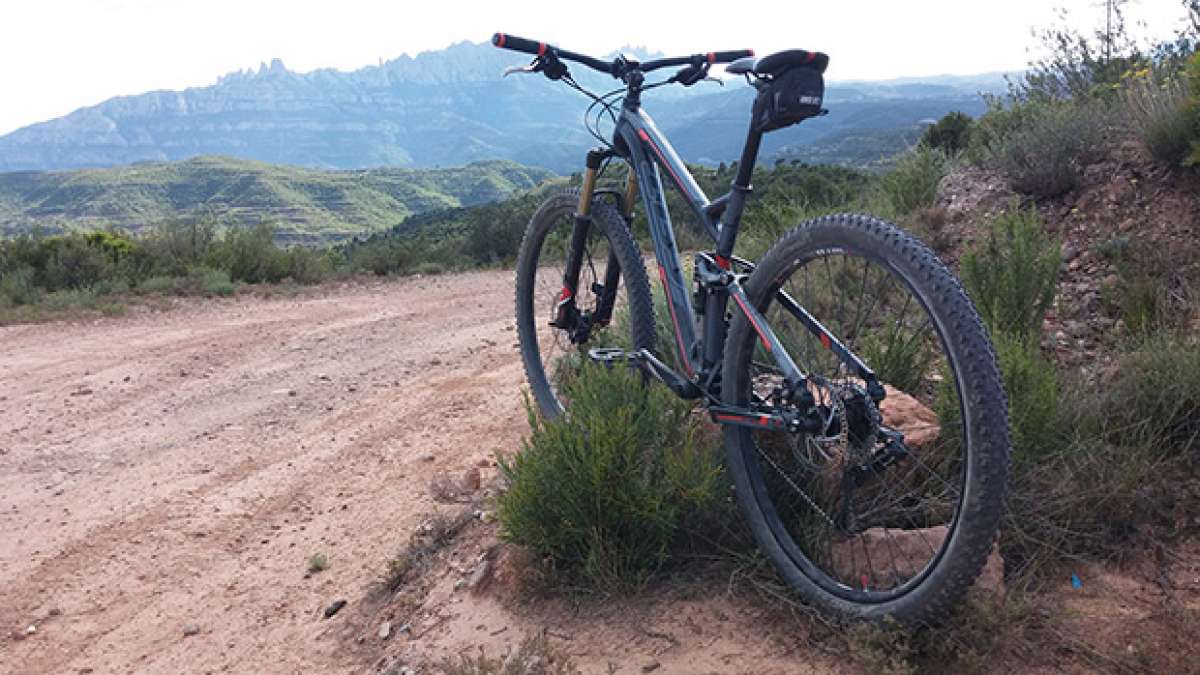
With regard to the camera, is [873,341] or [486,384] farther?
[486,384]

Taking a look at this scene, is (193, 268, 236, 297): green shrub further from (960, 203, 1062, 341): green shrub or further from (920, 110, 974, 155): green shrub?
(960, 203, 1062, 341): green shrub

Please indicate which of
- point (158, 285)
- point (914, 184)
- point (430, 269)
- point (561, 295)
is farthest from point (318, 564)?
point (430, 269)

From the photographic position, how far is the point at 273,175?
136 meters

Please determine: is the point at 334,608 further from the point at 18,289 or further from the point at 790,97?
the point at 18,289

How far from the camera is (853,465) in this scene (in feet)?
7.48

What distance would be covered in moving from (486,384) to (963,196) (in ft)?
12.1

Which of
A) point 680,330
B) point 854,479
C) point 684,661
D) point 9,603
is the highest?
point 680,330

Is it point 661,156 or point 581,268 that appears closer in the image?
point 661,156

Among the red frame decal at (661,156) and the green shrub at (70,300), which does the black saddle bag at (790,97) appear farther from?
the green shrub at (70,300)

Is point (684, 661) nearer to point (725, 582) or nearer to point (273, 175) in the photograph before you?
point (725, 582)

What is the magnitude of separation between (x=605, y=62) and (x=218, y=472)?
3194 mm

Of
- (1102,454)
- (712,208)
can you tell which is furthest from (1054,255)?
(712,208)

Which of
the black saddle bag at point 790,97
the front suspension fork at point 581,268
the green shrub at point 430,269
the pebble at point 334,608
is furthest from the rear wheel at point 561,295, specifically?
the green shrub at point 430,269

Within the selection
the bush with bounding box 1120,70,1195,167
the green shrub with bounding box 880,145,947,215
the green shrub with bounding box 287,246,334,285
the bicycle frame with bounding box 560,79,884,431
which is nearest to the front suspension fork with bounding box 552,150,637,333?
the bicycle frame with bounding box 560,79,884,431
